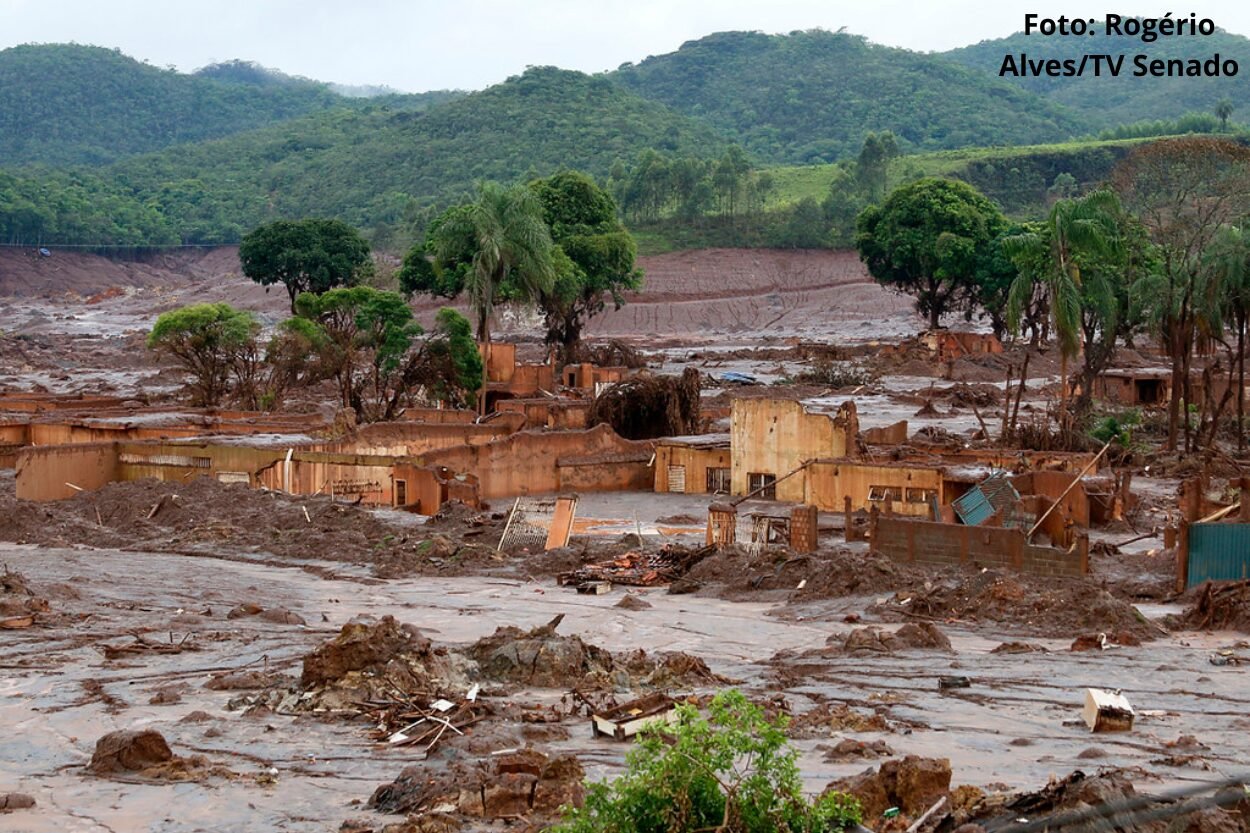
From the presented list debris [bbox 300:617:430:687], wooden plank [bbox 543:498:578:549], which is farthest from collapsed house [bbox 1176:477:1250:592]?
debris [bbox 300:617:430:687]

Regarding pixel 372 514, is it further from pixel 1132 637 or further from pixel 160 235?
pixel 160 235

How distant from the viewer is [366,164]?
515ft

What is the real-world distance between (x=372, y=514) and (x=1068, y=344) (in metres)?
19.6

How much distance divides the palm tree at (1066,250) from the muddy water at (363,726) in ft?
66.1

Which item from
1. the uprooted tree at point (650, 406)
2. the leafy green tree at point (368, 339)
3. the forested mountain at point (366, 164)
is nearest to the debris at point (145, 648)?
the uprooted tree at point (650, 406)

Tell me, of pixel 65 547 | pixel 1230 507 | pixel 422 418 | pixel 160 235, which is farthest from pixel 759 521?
pixel 160 235

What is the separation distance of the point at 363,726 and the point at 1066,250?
30573mm

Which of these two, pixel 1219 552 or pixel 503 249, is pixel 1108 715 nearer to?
pixel 1219 552

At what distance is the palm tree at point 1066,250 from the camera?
40.5m

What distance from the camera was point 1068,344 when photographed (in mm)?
40781

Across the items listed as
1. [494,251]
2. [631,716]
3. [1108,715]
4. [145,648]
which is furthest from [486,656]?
[494,251]

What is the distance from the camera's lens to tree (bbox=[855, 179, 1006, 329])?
74812mm

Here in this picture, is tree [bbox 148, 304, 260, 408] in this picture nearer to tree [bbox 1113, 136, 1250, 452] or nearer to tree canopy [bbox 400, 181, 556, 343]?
tree canopy [bbox 400, 181, 556, 343]

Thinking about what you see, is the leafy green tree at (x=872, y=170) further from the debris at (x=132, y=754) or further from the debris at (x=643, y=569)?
the debris at (x=132, y=754)
